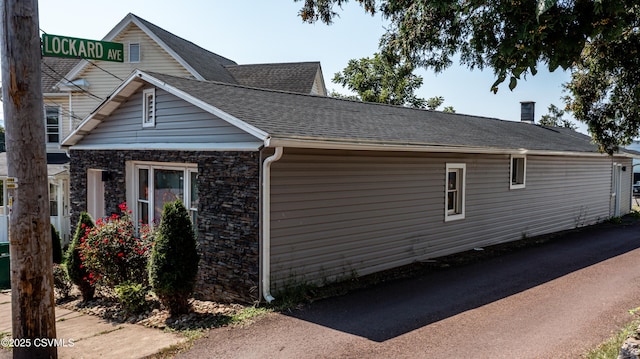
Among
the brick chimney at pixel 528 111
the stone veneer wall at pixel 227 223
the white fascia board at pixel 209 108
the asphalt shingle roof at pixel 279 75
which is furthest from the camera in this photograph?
the brick chimney at pixel 528 111

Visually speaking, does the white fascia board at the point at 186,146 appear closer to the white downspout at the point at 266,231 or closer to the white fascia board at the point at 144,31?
the white downspout at the point at 266,231

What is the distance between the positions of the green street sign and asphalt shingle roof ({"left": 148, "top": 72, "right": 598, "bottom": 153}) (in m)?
1.89

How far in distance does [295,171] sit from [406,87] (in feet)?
96.6

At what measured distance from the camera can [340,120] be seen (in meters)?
10.1

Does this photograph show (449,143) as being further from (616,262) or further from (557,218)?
(557,218)

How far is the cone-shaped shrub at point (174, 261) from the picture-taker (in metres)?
7.11

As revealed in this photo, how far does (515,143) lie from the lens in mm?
13984

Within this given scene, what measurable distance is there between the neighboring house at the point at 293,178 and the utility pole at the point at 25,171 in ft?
9.98

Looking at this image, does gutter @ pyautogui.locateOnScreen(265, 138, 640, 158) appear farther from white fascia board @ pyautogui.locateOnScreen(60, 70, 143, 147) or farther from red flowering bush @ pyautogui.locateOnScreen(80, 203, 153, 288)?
white fascia board @ pyautogui.locateOnScreen(60, 70, 143, 147)

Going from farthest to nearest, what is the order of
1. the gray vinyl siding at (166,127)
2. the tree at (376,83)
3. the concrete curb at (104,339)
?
the tree at (376,83) → the gray vinyl siding at (166,127) → the concrete curb at (104,339)

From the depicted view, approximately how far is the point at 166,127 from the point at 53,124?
12.5 metres

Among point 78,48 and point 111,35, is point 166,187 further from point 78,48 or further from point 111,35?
point 111,35

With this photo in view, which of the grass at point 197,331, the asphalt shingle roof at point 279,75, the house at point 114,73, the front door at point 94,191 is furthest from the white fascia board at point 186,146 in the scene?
the asphalt shingle roof at point 279,75

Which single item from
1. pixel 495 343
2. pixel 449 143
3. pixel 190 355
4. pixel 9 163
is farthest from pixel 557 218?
pixel 9 163
